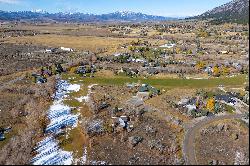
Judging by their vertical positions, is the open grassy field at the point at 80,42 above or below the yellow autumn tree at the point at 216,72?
above

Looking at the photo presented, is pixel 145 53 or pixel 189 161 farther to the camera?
pixel 145 53

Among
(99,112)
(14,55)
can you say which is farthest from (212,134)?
(14,55)

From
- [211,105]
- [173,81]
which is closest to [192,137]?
[211,105]

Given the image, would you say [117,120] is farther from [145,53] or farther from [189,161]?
[145,53]

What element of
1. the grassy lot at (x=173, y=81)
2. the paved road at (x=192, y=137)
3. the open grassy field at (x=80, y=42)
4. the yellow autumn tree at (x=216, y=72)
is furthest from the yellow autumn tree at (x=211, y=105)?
the open grassy field at (x=80, y=42)

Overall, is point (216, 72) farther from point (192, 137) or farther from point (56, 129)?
point (56, 129)

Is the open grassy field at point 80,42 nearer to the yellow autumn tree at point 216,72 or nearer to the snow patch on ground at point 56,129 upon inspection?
the yellow autumn tree at point 216,72

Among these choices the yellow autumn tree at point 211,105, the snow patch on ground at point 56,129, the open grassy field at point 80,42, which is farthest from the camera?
the open grassy field at point 80,42
